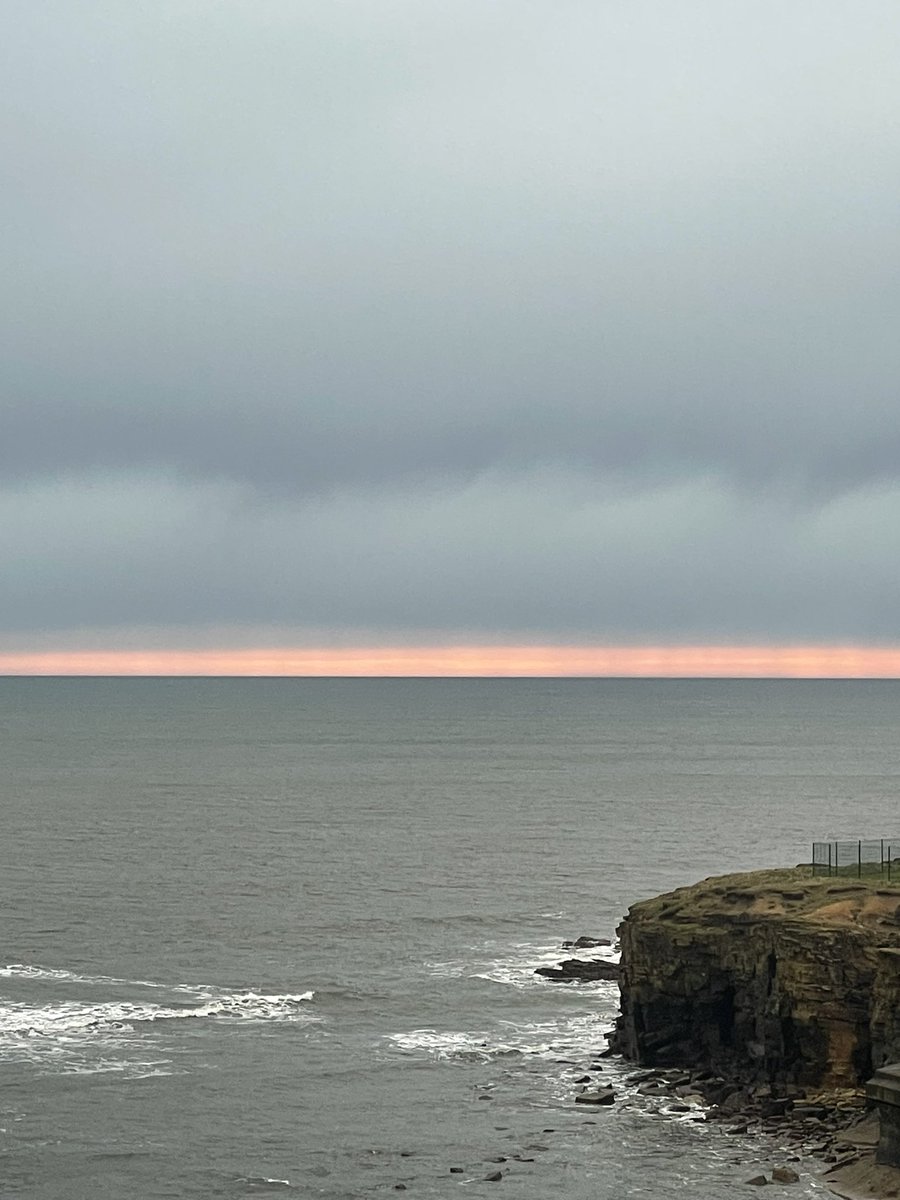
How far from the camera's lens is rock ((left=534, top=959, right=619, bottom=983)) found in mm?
75062

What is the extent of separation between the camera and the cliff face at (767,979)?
173ft

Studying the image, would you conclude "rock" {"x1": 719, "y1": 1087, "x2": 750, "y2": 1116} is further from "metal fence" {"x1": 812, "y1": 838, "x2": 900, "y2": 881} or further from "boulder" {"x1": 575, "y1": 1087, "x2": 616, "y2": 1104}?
"metal fence" {"x1": 812, "y1": 838, "x2": 900, "y2": 881}

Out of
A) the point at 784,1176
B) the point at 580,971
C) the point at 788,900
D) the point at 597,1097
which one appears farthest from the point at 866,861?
the point at 784,1176

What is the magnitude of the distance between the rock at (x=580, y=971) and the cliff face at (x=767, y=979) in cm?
1312

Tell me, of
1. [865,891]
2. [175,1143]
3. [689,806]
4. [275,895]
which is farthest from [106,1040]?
[689,806]

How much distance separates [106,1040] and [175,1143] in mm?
12735

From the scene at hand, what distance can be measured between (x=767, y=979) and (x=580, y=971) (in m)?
21.3

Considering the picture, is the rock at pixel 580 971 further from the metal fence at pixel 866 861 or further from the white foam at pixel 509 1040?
the metal fence at pixel 866 861

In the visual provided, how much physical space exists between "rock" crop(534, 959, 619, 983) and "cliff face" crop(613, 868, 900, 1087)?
13.1 meters

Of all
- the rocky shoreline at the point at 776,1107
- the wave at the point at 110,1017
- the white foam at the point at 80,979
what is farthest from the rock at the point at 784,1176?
the white foam at the point at 80,979

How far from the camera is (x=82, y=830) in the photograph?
458 ft

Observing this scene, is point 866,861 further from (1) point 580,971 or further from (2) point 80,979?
(2) point 80,979

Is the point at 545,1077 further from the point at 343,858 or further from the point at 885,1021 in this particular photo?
the point at 343,858

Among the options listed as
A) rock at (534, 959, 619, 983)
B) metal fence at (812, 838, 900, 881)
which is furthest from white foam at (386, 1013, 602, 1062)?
metal fence at (812, 838, 900, 881)
